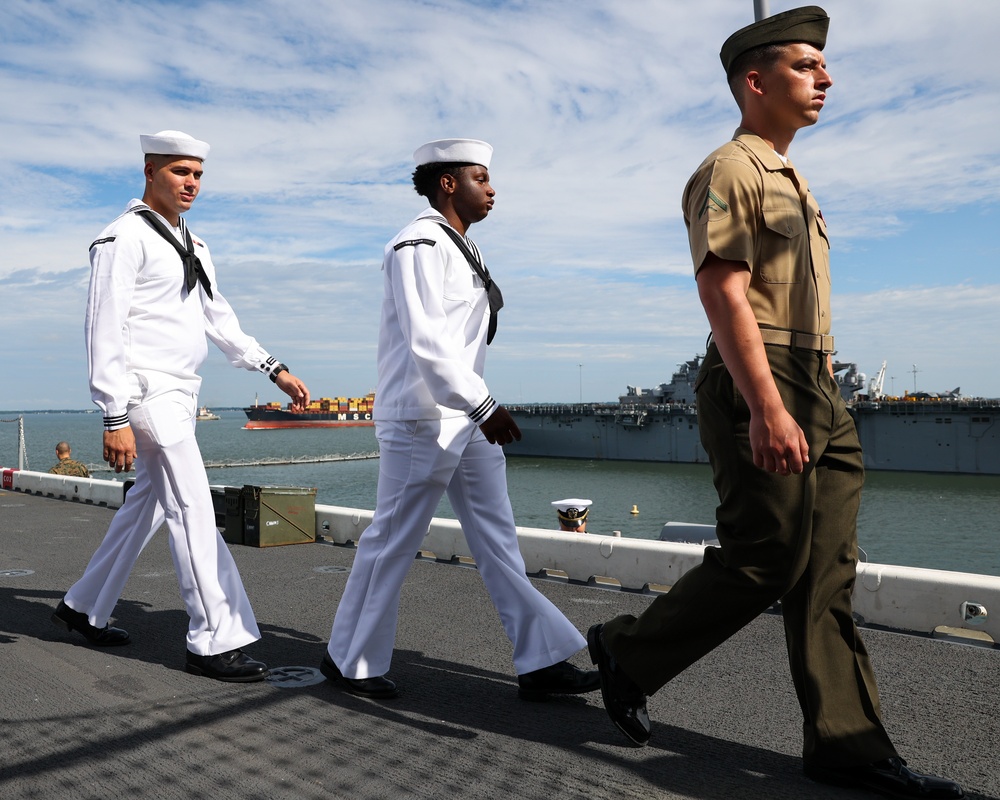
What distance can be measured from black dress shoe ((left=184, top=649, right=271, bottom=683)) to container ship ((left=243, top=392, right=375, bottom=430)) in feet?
419

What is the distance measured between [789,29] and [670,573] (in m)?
3.24

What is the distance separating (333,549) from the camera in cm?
697

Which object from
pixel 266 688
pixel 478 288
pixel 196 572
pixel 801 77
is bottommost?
pixel 266 688

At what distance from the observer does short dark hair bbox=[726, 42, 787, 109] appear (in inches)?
95.7

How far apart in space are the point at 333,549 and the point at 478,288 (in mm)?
4218

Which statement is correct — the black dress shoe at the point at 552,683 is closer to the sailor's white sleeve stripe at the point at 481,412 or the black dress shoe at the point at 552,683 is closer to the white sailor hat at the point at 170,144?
the sailor's white sleeve stripe at the point at 481,412

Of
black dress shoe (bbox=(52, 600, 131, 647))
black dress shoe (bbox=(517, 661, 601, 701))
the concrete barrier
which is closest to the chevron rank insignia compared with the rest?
black dress shoe (bbox=(517, 661, 601, 701))

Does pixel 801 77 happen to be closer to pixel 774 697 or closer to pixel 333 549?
pixel 774 697

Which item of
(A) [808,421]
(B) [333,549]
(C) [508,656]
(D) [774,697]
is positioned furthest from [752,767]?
(B) [333,549]

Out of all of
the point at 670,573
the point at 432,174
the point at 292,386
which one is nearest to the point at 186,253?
the point at 292,386

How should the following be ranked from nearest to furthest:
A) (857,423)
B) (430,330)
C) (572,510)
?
(430,330) → (572,510) → (857,423)

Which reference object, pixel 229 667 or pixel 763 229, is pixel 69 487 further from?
pixel 763 229

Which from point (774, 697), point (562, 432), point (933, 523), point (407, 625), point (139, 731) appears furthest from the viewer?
point (562, 432)

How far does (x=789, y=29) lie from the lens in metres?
2.40
